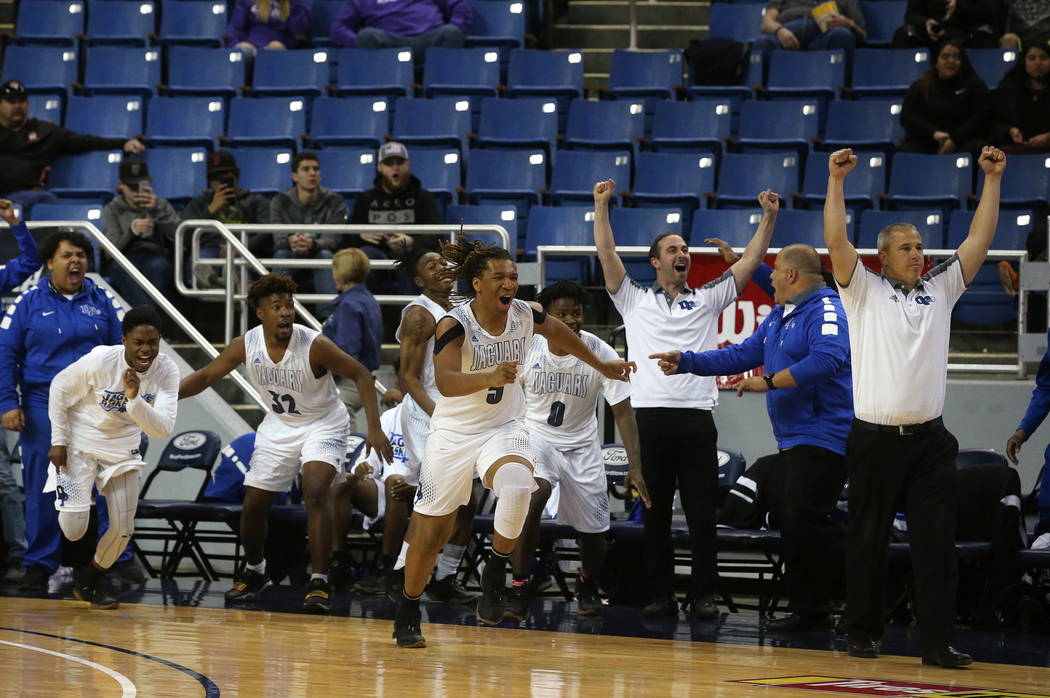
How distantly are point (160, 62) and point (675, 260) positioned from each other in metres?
7.51

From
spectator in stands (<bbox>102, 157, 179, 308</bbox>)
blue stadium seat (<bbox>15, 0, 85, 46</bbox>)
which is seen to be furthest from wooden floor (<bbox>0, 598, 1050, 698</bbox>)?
blue stadium seat (<bbox>15, 0, 85, 46</bbox>)

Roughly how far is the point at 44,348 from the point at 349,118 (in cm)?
451

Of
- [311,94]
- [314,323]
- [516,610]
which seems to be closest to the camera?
[516,610]

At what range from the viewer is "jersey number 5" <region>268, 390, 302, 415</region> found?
838 cm

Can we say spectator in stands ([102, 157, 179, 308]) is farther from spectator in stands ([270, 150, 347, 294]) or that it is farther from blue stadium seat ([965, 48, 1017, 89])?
blue stadium seat ([965, 48, 1017, 89])

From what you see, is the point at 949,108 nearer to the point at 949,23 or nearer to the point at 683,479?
the point at 949,23

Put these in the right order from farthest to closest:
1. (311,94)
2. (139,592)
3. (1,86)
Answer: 1. (311,94)
2. (1,86)
3. (139,592)

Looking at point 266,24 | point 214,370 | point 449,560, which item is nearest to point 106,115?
point 266,24

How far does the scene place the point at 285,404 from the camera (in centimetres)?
839

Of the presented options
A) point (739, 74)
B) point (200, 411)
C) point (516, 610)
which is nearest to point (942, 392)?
point (516, 610)

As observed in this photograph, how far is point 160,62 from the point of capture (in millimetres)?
13664

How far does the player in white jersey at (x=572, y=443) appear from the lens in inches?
312

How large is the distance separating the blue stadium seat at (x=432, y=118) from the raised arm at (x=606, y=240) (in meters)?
4.67

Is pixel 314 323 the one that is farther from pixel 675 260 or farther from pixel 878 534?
pixel 878 534
